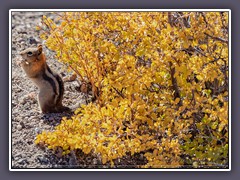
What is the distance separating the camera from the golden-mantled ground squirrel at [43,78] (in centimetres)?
530

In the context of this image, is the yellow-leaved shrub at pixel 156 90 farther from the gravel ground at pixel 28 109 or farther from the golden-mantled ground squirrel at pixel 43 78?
the golden-mantled ground squirrel at pixel 43 78

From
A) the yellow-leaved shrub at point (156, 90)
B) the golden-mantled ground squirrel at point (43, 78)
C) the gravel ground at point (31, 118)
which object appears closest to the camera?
the yellow-leaved shrub at point (156, 90)

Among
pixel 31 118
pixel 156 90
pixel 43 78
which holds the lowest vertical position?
pixel 31 118

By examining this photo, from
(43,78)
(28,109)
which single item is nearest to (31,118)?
(28,109)

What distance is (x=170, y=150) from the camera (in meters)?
4.80

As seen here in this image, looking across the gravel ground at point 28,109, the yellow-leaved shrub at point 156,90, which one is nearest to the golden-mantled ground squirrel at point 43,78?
the gravel ground at point 28,109

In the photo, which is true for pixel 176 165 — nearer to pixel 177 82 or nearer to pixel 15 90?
pixel 177 82

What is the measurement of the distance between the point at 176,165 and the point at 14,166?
3.48ft

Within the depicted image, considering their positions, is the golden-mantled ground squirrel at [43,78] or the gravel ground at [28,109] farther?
the golden-mantled ground squirrel at [43,78]

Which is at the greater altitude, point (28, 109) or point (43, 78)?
point (43, 78)

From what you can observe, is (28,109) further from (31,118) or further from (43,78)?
(43,78)

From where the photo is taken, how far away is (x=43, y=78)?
536 centimetres

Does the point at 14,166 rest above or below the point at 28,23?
below
